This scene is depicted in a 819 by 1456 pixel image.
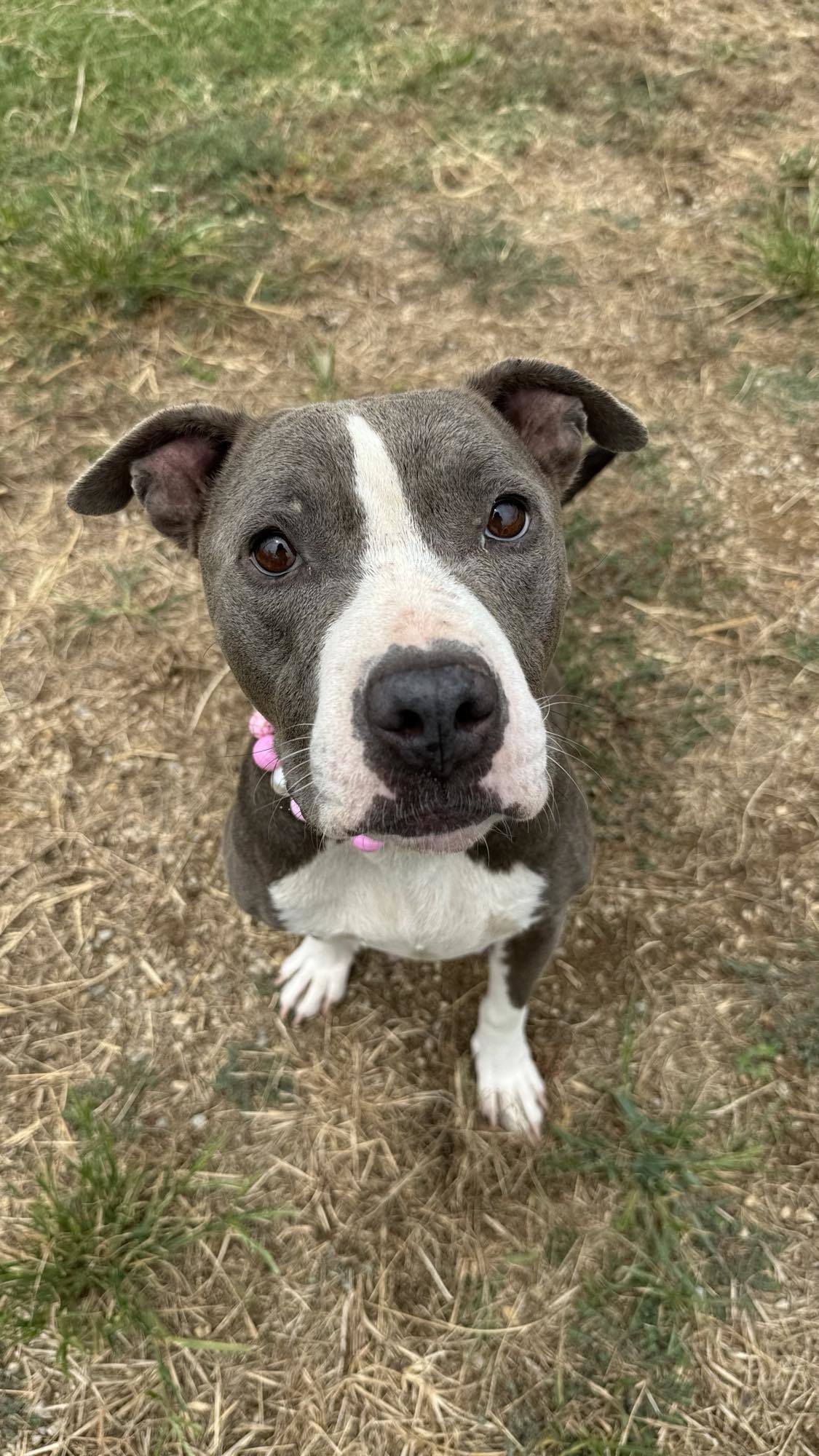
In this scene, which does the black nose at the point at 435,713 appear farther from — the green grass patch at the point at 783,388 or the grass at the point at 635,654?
the green grass patch at the point at 783,388

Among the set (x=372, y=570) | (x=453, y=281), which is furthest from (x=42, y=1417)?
(x=453, y=281)

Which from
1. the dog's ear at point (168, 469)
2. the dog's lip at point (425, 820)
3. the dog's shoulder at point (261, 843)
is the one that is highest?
the dog's ear at point (168, 469)

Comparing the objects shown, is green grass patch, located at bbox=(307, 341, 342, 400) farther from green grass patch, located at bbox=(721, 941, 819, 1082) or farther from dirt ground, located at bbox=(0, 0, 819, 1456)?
green grass patch, located at bbox=(721, 941, 819, 1082)

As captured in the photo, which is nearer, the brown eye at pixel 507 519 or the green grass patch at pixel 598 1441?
the brown eye at pixel 507 519

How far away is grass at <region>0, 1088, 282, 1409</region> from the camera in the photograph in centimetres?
313

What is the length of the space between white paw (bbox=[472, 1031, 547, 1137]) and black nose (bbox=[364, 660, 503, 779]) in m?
1.85

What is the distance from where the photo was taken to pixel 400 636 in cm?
184

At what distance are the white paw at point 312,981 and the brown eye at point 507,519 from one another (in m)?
1.84

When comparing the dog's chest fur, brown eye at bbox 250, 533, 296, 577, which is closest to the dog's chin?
the dog's chest fur

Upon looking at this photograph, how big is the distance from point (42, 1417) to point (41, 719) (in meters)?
2.52

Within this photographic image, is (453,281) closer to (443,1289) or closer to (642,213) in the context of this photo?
(642,213)

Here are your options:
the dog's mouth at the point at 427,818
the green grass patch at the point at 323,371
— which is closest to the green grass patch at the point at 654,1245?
the dog's mouth at the point at 427,818

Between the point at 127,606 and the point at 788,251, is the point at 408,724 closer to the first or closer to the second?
the point at 127,606

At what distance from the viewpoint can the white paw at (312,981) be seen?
3.59m
